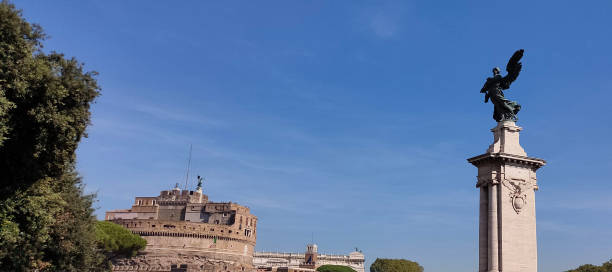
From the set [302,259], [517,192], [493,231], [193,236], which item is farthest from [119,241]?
[302,259]

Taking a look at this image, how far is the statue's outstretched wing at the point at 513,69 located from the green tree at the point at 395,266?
97.6 m

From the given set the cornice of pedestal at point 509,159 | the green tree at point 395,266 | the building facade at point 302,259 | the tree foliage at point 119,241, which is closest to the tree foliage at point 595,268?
the green tree at point 395,266

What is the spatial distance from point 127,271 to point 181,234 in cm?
1142

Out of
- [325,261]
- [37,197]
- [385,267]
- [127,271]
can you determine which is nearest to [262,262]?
[325,261]

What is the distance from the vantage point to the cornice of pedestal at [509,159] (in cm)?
2548

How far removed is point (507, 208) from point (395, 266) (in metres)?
99.5

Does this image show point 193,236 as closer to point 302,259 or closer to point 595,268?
point 302,259

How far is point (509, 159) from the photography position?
25.5m

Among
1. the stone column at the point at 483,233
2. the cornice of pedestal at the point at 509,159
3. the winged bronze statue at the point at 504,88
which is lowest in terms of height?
the stone column at the point at 483,233

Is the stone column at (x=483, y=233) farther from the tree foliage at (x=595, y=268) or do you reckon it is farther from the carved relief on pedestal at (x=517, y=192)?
the tree foliage at (x=595, y=268)

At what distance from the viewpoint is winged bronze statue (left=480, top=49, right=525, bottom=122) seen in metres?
27.0

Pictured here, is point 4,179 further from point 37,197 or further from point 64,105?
point 64,105

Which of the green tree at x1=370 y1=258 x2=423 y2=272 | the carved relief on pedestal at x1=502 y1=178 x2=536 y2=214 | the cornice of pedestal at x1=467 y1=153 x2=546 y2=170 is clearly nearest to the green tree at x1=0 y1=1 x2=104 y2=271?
the cornice of pedestal at x1=467 y1=153 x2=546 y2=170

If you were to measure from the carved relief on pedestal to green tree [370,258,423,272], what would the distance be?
97909 millimetres
